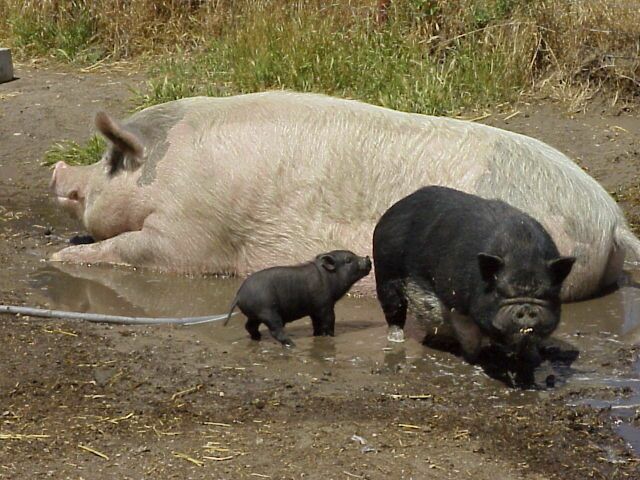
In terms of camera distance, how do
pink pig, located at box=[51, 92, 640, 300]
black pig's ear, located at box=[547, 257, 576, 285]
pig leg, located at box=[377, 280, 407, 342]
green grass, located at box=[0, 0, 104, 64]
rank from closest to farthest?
black pig's ear, located at box=[547, 257, 576, 285], pig leg, located at box=[377, 280, 407, 342], pink pig, located at box=[51, 92, 640, 300], green grass, located at box=[0, 0, 104, 64]

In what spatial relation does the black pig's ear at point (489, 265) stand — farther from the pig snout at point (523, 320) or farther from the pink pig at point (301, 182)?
the pink pig at point (301, 182)

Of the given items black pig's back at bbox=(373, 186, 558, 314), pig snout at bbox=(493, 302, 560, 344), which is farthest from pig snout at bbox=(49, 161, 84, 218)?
pig snout at bbox=(493, 302, 560, 344)

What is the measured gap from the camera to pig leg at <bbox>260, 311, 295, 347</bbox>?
626 centimetres

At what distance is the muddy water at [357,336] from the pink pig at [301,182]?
0.19 m

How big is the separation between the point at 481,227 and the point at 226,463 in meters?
1.79

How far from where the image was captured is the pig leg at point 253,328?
251 inches

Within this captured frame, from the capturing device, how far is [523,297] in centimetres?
547

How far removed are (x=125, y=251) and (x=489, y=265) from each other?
10.3ft

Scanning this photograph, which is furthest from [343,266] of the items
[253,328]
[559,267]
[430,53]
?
[430,53]

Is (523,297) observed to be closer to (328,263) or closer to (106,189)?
(328,263)

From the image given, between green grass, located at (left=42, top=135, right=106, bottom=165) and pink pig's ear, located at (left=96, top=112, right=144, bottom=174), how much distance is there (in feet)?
5.76

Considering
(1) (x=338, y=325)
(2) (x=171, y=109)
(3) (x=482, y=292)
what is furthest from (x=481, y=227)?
(2) (x=171, y=109)

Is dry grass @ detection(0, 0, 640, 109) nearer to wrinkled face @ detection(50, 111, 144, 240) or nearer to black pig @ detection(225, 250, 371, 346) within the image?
wrinkled face @ detection(50, 111, 144, 240)

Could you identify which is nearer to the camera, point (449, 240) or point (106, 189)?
point (449, 240)
